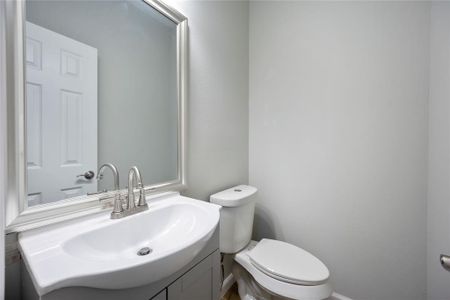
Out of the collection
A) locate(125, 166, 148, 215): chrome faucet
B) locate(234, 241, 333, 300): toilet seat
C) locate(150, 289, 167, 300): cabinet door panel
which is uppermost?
locate(125, 166, 148, 215): chrome faucet

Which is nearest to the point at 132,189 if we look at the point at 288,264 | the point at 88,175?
the point at 88,175

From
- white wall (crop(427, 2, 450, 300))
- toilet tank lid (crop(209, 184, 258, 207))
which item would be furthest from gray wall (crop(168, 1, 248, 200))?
white wall (crop(427, 2, 450, 300))

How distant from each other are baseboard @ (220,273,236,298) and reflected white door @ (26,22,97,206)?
112 cm

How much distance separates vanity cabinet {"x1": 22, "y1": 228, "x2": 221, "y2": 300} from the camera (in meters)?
0.44

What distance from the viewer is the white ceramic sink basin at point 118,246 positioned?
42 cm

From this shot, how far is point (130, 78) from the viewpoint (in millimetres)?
925

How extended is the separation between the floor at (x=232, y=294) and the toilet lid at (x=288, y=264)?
48 centimetres

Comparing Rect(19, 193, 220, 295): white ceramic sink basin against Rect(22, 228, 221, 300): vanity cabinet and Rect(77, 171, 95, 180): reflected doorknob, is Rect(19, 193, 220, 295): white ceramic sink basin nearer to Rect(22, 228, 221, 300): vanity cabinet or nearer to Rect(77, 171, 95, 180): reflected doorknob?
Rect(22, 228, 221, 300): vanity cabinet

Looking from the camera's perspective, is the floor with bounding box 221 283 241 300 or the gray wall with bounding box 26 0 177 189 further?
the floor with bounding box 221 283 241 300

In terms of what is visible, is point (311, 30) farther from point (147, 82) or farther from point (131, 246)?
point (131, 246)

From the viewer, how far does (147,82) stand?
99 centimetres

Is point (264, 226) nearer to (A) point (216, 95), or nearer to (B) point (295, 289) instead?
(B) point (295, 289)

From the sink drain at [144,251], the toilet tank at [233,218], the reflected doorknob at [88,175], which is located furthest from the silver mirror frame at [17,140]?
the toilet tank at [233,218]

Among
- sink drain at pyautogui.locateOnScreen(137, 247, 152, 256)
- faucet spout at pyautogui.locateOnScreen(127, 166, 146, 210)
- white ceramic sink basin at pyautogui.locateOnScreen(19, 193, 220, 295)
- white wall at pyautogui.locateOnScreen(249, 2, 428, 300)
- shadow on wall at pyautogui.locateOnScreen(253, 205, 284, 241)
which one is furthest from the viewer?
shadow on wall at pyautogui.locateOnScreen(253, 205, 284, 241)
